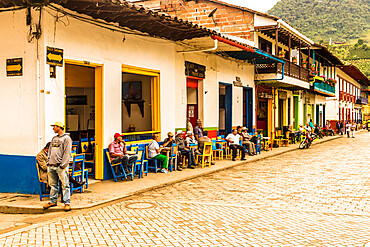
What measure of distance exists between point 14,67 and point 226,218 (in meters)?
5.47

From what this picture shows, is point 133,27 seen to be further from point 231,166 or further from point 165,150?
point 231,166

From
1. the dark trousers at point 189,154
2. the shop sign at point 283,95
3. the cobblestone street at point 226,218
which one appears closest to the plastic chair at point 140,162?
the cobblestone street at point 226,218

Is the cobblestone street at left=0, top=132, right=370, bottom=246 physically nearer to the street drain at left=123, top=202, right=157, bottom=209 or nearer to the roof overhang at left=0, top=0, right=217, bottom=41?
the street drain at left=123, top=202, right=157, bottom=209

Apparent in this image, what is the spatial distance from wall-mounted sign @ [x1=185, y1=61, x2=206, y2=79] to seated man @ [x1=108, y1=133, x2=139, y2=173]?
15.8ft

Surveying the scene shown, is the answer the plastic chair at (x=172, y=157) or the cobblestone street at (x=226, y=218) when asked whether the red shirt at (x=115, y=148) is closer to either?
the cobblestone street at (x=226, y=218)

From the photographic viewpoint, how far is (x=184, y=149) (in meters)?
12.9

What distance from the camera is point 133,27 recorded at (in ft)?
35.6

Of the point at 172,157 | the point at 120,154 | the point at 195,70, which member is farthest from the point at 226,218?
the point at 195,70

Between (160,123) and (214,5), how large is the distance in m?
10.2

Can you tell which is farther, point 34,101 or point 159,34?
point 159,34

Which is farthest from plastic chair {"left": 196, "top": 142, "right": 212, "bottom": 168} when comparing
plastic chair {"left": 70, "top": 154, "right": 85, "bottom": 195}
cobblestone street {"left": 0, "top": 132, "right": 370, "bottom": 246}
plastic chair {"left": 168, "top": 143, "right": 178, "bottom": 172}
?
plastic chair {"left": 70, "top": 154, "right": 85, "bottom": 195}

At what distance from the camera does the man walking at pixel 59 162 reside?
7.45 metres

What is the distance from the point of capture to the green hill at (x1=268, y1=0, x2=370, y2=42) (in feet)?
333

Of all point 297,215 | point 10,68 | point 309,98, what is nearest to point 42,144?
point 10,68
